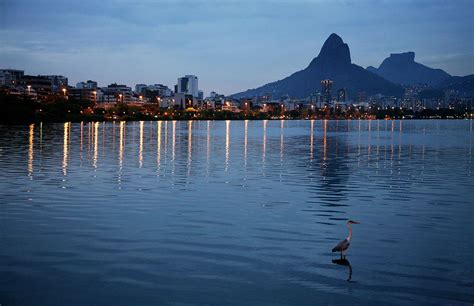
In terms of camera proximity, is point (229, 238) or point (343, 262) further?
point (229, 238)

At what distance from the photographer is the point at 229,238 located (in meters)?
15.7

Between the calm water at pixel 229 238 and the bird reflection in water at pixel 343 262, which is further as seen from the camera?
the bird reflection in water at pixel 343 262

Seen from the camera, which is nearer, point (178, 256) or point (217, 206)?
point (178, 256)

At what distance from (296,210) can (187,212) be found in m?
3.98

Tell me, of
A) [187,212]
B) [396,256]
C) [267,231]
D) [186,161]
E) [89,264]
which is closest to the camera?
[89,264]

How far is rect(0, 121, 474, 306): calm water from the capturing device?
11.3 meters

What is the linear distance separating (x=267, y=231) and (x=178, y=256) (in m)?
3.77

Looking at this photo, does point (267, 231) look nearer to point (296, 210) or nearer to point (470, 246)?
point (296, 210)

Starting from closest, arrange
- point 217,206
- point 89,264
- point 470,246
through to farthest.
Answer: point 89,264, point 470,246, point 217,206

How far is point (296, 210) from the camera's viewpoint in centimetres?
2033

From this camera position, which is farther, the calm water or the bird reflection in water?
the bird reflection in water

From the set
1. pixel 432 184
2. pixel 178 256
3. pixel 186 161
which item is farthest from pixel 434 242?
pixel 186 161

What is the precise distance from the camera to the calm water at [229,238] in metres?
11.3

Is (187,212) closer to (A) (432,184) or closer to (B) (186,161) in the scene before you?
(A) (432,184)
